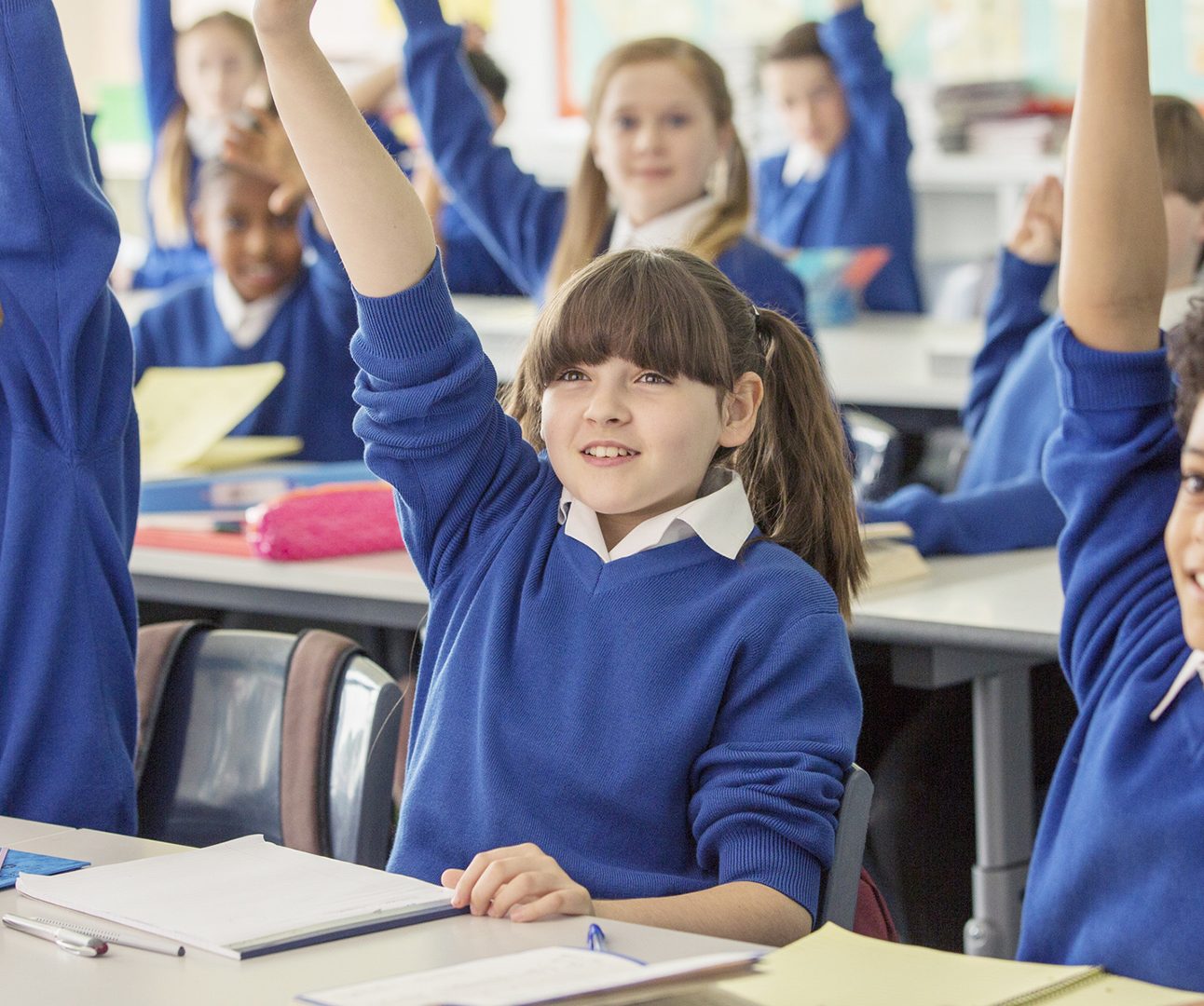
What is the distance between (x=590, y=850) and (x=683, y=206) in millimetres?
1751

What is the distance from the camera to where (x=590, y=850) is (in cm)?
133

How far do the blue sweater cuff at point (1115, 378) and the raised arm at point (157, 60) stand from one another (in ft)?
11.9

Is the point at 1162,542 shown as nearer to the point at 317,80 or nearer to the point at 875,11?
the point at 317,80

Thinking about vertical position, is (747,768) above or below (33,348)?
below

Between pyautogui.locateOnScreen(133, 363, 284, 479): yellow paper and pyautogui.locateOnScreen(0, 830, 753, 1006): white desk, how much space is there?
1843mm

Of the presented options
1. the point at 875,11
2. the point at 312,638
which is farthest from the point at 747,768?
the point at 875,11

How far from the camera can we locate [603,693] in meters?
1.34

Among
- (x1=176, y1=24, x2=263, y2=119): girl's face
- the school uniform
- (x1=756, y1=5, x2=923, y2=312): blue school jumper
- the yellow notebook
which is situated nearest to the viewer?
the yellow notebook

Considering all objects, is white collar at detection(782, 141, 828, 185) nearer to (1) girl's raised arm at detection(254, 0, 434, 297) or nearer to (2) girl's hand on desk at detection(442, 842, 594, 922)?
(1) girl's raised arm at detection(254, 0, 434, 297)

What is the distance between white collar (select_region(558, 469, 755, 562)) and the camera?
1387mm

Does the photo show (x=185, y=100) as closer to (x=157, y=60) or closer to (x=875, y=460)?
(x=157, y=60)

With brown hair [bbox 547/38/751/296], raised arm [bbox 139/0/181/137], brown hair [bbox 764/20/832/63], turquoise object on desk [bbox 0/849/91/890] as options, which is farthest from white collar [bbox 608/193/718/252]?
brown hair [bbox 764/20/832/63]

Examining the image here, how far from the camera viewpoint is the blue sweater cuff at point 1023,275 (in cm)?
289

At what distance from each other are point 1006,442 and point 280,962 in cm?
181
